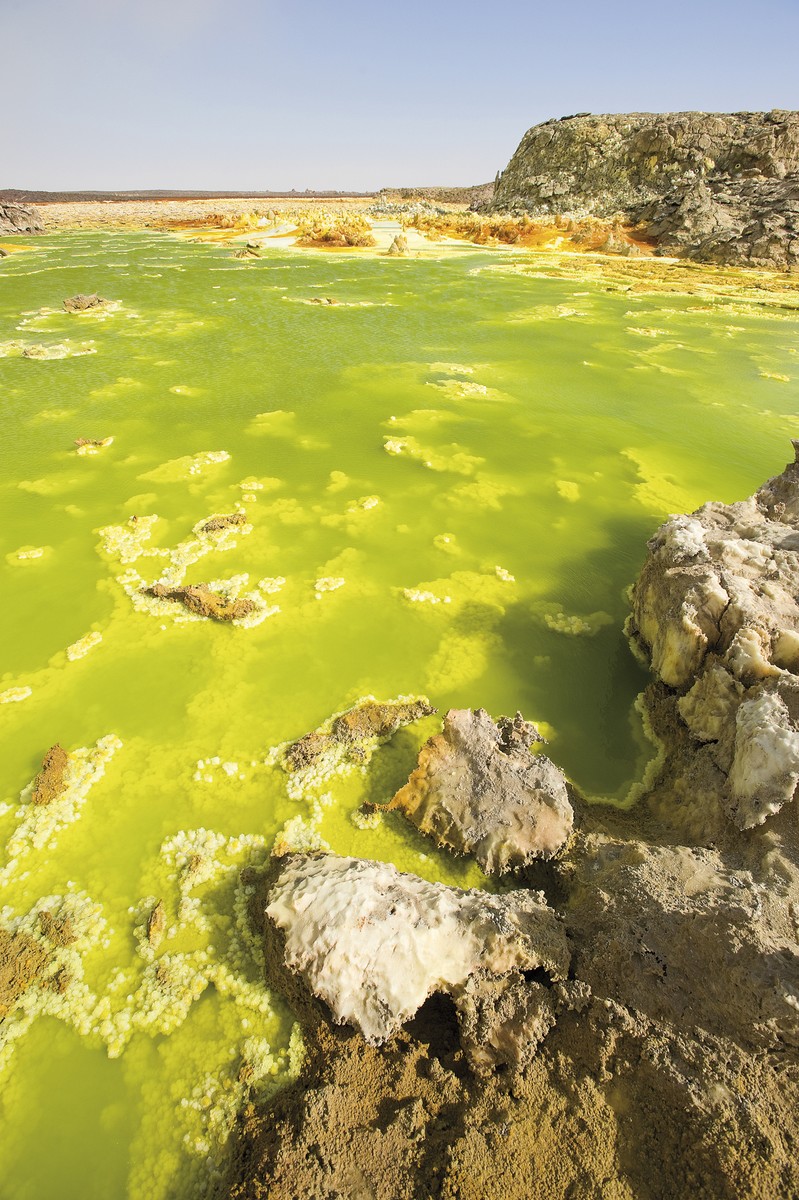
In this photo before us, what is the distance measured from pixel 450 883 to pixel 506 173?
61.9 metres

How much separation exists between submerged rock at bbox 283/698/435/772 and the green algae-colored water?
14 cm

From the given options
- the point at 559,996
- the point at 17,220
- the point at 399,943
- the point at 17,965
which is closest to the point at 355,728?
the point at 399,943

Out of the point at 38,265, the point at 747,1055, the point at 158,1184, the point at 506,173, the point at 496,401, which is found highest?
the point at 506,173

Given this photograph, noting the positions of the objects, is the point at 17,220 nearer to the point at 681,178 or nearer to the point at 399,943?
the point at 681,178

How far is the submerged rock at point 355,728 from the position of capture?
4309 mm

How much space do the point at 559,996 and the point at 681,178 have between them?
46.1m

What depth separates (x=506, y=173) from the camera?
5075cm

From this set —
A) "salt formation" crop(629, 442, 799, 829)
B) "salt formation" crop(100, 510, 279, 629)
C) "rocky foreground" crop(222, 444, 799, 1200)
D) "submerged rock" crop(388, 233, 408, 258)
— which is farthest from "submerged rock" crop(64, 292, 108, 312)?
"rocky foreground" crop(222, 444, 799, 1200)

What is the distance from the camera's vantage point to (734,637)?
3.99m

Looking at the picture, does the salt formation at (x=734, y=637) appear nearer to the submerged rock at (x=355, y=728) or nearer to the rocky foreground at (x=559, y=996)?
the rocky foreground at (x=559, y=996)

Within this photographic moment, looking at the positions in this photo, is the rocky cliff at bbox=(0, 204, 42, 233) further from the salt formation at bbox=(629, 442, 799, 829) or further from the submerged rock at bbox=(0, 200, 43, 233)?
the salt formation at bbox=(629, 442, 799, 829)

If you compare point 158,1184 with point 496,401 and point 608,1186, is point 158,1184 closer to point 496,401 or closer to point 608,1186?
point 608,1186

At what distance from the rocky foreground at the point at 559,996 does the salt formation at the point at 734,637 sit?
2 cm

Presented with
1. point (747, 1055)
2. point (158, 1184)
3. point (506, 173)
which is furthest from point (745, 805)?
point (506, 173)
